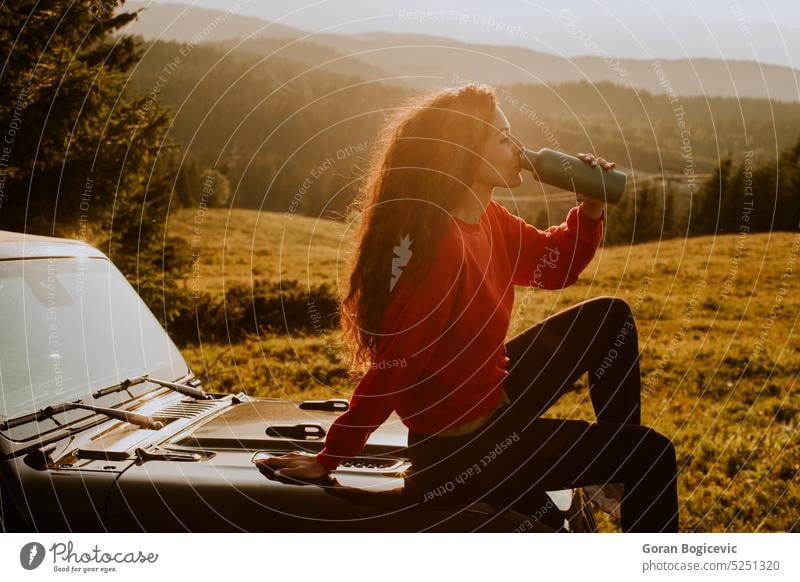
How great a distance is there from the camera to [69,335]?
9.19 feet

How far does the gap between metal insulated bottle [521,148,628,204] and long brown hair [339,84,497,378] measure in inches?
9.8

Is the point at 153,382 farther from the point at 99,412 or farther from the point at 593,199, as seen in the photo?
the point at 593,199

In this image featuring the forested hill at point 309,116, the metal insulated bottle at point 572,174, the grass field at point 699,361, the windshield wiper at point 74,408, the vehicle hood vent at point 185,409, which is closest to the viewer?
the windshield wiper at point 74,408

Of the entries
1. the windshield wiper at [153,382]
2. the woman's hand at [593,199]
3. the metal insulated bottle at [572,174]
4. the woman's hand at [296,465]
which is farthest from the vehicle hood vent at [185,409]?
the woman's hand at [593,199]

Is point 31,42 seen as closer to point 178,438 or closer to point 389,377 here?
point 178,438

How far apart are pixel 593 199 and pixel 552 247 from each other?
0.34 m

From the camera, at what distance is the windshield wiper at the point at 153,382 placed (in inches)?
107

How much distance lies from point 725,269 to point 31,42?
1300 cm

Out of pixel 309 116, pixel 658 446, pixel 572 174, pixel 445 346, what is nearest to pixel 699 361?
pixel 572 174

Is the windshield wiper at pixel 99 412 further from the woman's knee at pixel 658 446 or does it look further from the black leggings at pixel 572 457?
the woman's knee at pixel 658 446

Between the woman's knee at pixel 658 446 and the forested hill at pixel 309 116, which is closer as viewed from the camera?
the woman's knee at pixel 658 446

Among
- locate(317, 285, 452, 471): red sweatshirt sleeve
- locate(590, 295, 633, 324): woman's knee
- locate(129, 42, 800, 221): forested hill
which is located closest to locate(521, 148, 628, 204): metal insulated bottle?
locate(590, 295, 633, 324): woman's knee
